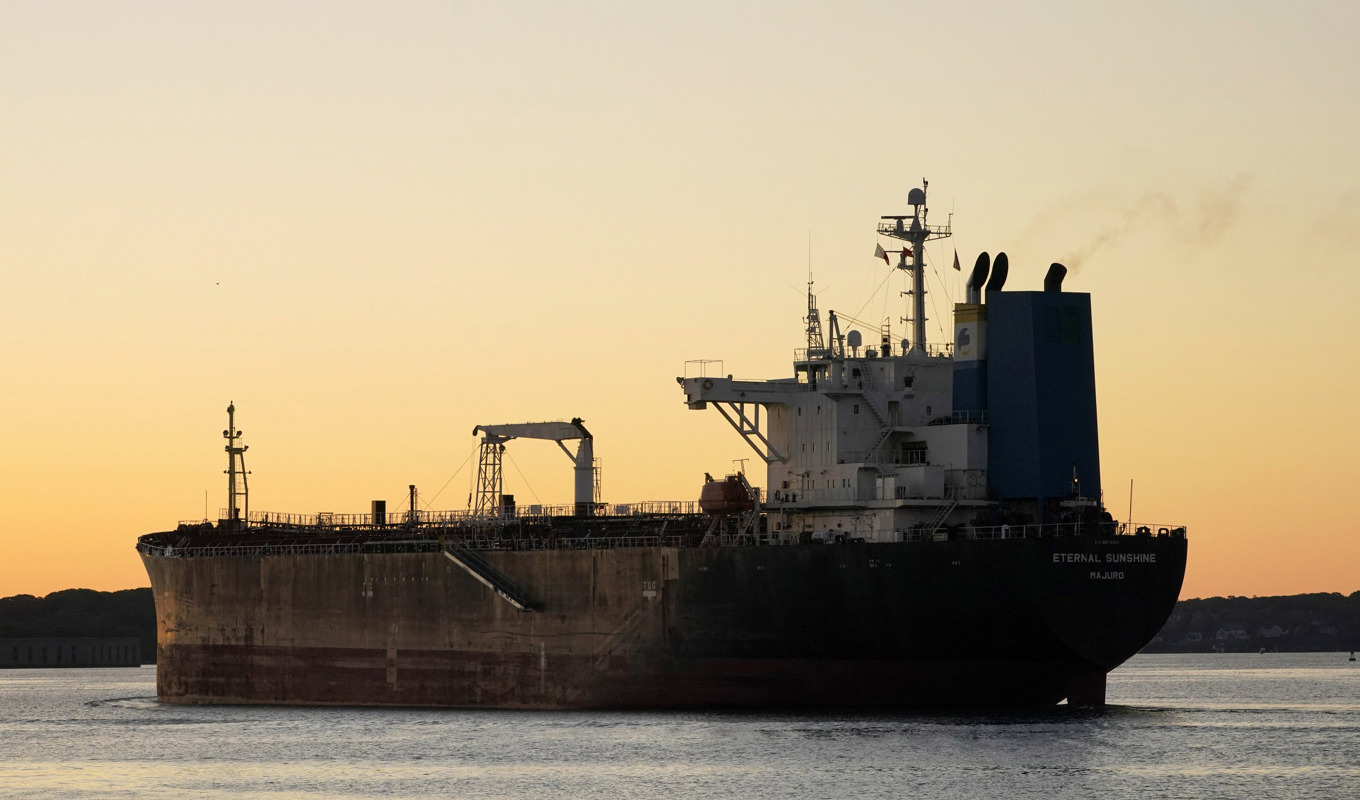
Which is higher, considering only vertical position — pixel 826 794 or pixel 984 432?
pixel 984 432

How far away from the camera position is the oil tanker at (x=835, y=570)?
1897 inches

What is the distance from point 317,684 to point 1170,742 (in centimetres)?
2708

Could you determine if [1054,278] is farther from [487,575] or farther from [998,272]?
[487,575]

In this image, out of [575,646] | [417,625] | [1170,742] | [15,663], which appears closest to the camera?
[1170,742]

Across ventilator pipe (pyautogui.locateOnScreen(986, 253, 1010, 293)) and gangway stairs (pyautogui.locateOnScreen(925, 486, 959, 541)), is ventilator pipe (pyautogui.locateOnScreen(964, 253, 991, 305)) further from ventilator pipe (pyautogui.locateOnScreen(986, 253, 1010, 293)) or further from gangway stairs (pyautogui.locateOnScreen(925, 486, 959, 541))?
gangway stairs (pyautogui.locateOnScreen(925, 486, 959, 541))

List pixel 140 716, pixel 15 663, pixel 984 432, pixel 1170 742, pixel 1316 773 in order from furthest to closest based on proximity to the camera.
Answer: pixel 15 663
pixel 140 716
pixel 984 432
pixel 1170 742
pixel 1316 773

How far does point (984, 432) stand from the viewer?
5122 cm

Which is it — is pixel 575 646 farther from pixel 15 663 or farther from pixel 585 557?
pixel 15 663

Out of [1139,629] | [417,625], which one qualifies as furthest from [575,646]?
[1139,629]

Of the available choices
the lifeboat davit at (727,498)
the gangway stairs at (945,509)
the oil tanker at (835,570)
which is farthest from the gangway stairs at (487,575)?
the gangway stairs at (945,509)

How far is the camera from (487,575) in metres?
57.2

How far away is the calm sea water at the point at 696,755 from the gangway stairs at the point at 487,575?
3272mm

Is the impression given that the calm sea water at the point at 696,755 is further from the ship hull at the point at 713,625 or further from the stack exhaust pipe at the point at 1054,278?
the stack exhaust pipe at the point at 1054,278

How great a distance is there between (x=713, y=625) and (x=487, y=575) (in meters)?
8.47
